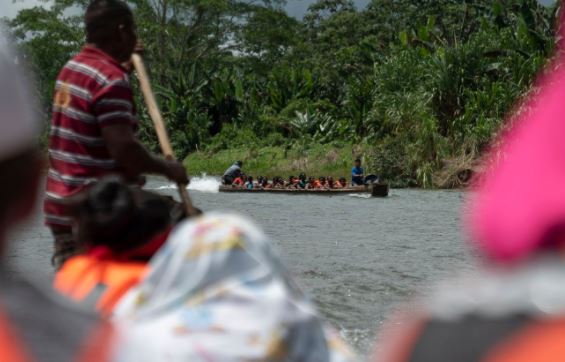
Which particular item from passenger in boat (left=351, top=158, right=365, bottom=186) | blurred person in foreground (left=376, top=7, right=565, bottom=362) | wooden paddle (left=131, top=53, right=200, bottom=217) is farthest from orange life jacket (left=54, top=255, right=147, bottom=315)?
passenger in boat (left=351, top=158, right=365, bottom=186)

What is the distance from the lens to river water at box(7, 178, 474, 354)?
27.8 ft

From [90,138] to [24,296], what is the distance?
191cm

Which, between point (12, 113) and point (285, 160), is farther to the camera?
point (285, 160)

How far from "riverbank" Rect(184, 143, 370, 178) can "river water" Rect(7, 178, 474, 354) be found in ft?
14.0

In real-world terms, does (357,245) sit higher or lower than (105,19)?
lower

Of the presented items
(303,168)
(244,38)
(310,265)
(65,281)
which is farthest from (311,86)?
(65,281)

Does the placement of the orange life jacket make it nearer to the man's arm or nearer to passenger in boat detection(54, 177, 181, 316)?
passenger in boat detection(54, 177, 181, 316)

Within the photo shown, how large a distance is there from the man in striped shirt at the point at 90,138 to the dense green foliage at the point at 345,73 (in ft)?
43.2

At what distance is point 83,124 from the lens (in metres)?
3.00

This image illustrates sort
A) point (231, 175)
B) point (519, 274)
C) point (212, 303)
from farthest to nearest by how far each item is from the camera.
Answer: point (231, 175), point (212, 303), point (519, 274)

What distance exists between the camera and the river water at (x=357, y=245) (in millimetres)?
8461

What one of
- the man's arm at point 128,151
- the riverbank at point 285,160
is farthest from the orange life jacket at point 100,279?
the riverbank at point 285,160

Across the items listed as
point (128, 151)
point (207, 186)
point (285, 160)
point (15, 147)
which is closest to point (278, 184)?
point (207, 186)

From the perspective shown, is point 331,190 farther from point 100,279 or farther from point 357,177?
point 100,279
